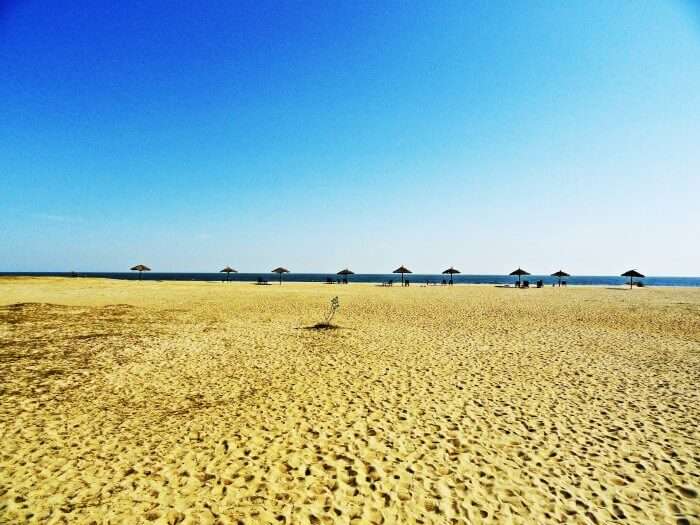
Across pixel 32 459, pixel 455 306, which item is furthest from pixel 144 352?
pixel 455 306

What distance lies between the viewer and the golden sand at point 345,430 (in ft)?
14.7

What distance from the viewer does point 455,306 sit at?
84.7 feet

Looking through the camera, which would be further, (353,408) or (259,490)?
(353,408)

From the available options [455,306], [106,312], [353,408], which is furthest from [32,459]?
[455,306]

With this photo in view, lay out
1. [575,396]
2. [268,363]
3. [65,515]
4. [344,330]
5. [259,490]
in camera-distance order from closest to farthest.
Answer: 1. [65,515]
2. [259,490]
3. [575,396]
4. [268,363]
5. [344,330]

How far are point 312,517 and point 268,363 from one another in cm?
679

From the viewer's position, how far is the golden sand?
4488mm

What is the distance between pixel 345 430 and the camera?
6371mm

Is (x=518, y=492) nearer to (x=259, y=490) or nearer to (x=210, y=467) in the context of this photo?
(x=259, y=490)

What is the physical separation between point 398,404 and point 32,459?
249 inches

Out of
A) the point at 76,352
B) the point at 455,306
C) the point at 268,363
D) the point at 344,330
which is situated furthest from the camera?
the point at 455,306

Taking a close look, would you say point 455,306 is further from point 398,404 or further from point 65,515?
point 65,515

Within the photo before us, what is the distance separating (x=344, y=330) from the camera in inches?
638

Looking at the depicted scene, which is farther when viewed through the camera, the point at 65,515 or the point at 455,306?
the point at 455,306
